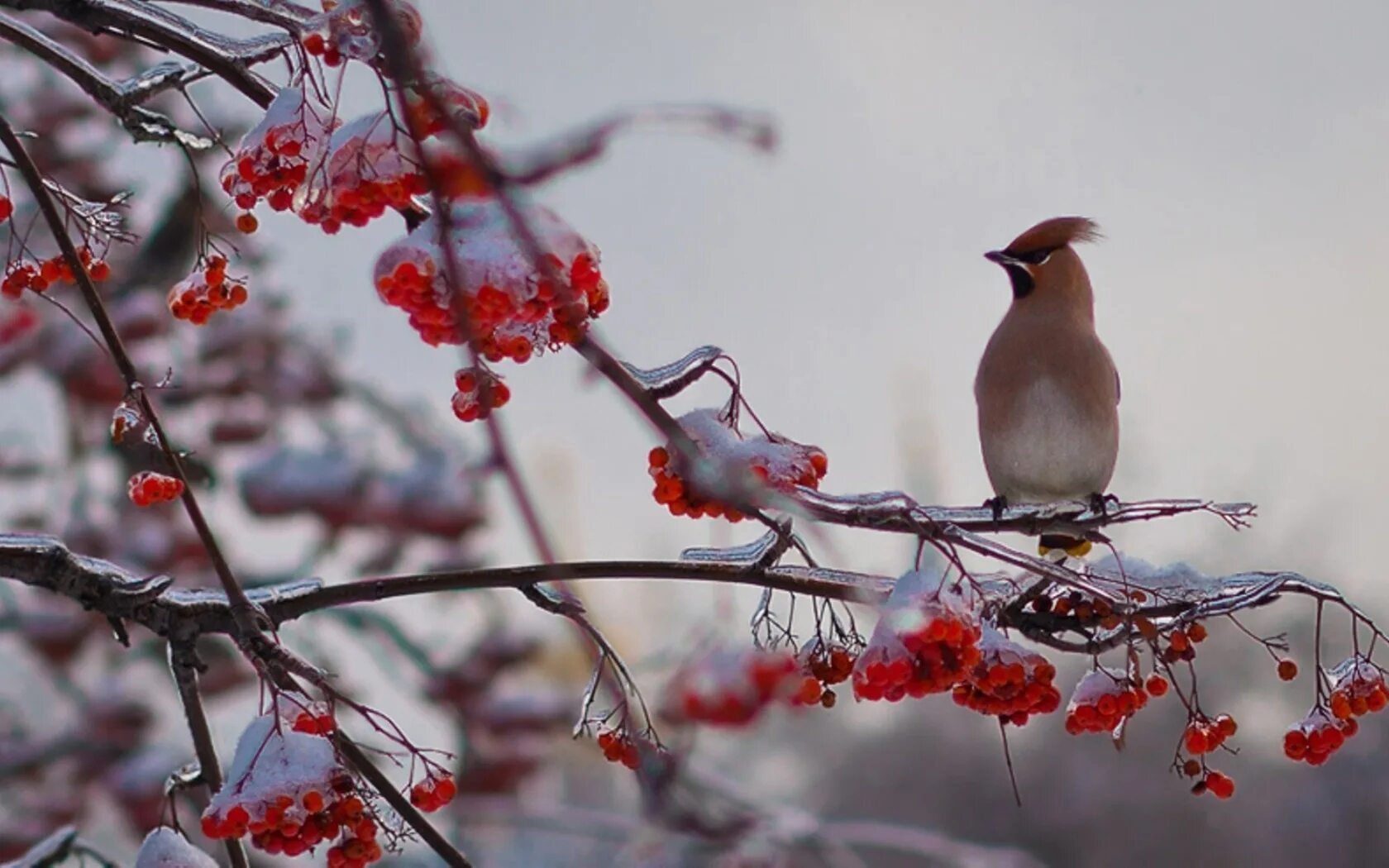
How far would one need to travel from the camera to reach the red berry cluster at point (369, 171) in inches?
47.4

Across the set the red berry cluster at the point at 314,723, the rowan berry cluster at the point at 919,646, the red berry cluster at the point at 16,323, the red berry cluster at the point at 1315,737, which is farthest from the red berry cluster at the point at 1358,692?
the red berry cluster at the point at 16,323

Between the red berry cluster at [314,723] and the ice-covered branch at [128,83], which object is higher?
the ice-covered branch at [128,83]

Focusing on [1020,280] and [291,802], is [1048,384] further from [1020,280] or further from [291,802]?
[291,802]

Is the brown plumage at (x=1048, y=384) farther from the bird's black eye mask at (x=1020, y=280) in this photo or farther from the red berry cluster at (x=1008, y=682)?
the red berry cluster at (x=1008, y=682)

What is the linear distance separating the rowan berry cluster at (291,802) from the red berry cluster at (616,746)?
0.22m

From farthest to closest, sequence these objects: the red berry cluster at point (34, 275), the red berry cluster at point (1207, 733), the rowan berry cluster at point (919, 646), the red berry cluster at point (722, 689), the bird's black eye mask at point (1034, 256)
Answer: the bird's black eye mask at point (1034, 256), the red berry cluster at point (34, 275), the red berry cluster at point (1207, 733), the rowan berry cluster at point (919, 646), the red berry cluster at point (722, 689)

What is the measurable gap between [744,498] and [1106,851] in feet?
46.0

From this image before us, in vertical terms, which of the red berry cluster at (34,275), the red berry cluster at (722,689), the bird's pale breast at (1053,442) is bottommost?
the red berry cluster at (722,689)

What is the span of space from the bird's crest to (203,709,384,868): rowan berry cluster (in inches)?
80.7

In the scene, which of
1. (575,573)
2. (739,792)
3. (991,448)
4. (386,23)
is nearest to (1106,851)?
(739,792)

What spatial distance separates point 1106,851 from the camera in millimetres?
13648

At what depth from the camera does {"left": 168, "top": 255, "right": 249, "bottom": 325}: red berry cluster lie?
1.51m

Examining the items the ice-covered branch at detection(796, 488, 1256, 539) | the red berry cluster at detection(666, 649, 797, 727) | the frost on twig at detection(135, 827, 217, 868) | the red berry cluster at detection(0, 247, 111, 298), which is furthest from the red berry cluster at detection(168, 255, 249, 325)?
the red berry cluster at detection(666, 649, 797, 727)

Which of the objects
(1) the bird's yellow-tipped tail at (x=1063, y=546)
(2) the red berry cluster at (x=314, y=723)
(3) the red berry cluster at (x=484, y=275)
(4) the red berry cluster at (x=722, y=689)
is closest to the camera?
(4) the red berry cluster at (x=722, y=689)
